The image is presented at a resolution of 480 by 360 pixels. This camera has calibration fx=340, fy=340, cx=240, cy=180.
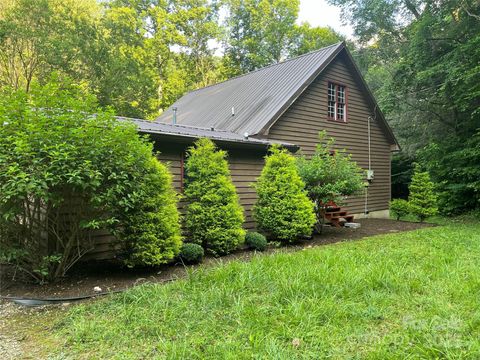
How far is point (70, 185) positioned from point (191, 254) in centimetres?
246

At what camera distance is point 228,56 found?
3061 cm

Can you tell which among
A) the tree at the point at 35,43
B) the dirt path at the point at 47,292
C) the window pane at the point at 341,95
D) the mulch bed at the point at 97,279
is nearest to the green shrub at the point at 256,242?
the dirt path at the point at 47,292

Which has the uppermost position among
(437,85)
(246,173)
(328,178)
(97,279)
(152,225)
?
(437,85)

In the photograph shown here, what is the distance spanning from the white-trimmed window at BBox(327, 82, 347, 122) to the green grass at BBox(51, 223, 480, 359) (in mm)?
8470

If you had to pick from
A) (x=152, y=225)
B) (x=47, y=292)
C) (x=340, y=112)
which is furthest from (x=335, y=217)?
(x=47, y=292)

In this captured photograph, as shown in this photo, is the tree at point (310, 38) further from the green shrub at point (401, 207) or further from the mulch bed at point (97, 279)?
the mulch bed at point (97, 279)

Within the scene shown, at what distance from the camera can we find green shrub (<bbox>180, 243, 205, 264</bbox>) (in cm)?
626

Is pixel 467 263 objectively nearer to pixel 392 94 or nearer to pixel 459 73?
pixel 459 73

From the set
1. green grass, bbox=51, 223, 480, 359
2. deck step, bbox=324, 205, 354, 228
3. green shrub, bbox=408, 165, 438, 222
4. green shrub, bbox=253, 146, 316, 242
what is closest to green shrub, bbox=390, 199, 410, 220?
green shrub, bbox=408, 165, 438, 222

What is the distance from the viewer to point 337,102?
12953 mm

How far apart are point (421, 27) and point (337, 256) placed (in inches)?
393

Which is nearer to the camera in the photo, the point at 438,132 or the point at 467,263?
the point at 467,263

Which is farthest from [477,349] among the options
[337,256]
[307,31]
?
[307,31]

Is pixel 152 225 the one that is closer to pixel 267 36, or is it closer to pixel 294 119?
pixel 294 119
